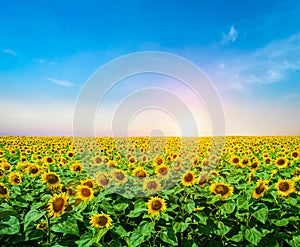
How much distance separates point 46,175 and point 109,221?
1910 millimetres

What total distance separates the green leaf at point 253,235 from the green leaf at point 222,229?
25 cm

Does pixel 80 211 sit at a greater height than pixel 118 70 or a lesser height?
lesser

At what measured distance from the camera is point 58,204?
3881 mm

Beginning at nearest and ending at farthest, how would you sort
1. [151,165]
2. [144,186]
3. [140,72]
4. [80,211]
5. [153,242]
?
1. [153,242]
2. [80,211]
3. [144,186]
4. [151,165]
5. [140,72]

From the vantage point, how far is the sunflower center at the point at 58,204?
3824mm

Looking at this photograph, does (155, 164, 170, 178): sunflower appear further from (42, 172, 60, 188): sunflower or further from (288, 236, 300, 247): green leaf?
(288, 236, 300, 247): green leaf

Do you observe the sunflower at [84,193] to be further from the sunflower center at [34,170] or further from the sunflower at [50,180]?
the sunflower center at [34,170]

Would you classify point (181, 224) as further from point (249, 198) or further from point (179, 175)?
point (179, 175)

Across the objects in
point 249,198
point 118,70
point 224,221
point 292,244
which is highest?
point 118,70

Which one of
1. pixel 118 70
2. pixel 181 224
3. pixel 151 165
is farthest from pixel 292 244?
pixel 118 70

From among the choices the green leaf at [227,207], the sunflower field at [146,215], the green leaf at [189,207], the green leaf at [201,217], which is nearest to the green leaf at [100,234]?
the sunflower field at [146,215]

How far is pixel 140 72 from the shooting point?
9.16m

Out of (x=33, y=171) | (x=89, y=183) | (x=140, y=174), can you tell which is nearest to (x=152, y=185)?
(x=140, y=174)

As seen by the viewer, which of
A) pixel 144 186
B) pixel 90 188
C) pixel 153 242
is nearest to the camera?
pixel 153 242
